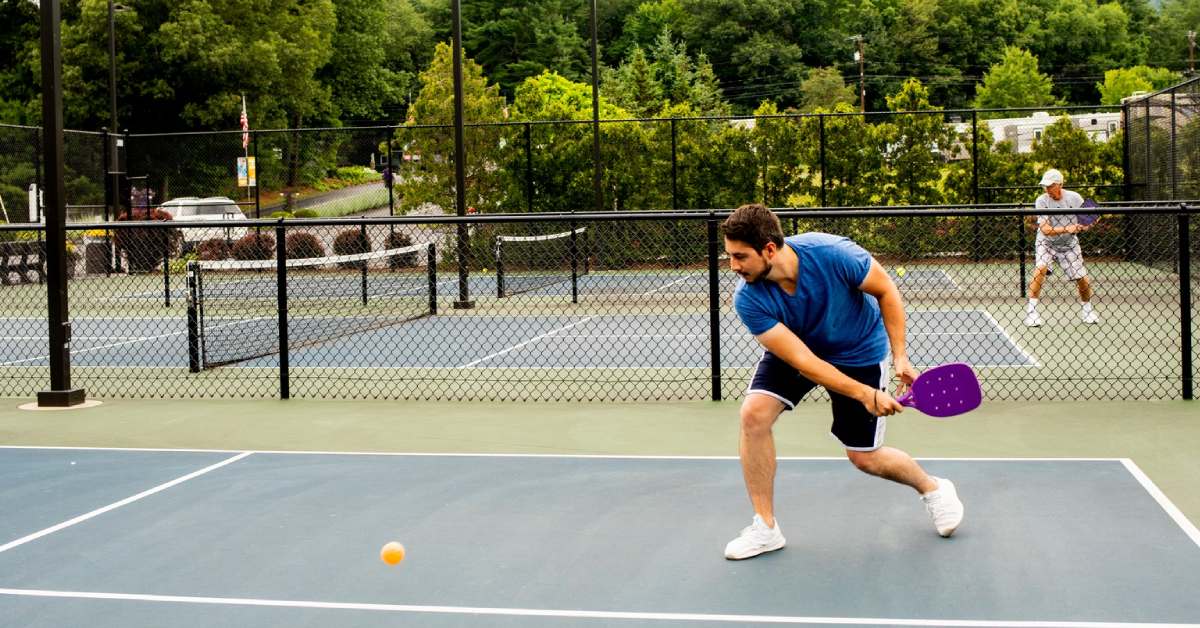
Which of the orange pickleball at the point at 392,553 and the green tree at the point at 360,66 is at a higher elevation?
the green tree at the point at 360,66

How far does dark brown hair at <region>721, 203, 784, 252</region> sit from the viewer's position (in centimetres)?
470

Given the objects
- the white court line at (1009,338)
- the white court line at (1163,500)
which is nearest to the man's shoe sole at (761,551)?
the white court line at (1163,500)

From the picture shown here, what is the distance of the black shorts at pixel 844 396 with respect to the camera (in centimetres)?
517

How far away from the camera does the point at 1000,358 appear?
11.1 m

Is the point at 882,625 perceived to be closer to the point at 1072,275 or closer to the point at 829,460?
the point at 829,460

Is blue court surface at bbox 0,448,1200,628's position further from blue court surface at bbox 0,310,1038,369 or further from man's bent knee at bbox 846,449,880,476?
blue court surface at bbox 0,310,1038,369

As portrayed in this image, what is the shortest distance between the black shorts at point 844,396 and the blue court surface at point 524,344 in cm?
575

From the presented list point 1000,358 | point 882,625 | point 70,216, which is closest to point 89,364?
point 1000,358

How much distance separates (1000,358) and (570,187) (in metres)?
15.1

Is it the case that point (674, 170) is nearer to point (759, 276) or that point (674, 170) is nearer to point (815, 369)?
point (759, 276)

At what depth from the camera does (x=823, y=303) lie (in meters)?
4.98

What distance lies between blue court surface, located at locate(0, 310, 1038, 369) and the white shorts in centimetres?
84

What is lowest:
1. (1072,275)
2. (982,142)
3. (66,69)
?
(1072,275)

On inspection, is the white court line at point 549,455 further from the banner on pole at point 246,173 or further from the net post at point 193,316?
the banner on pole at point 246,173
